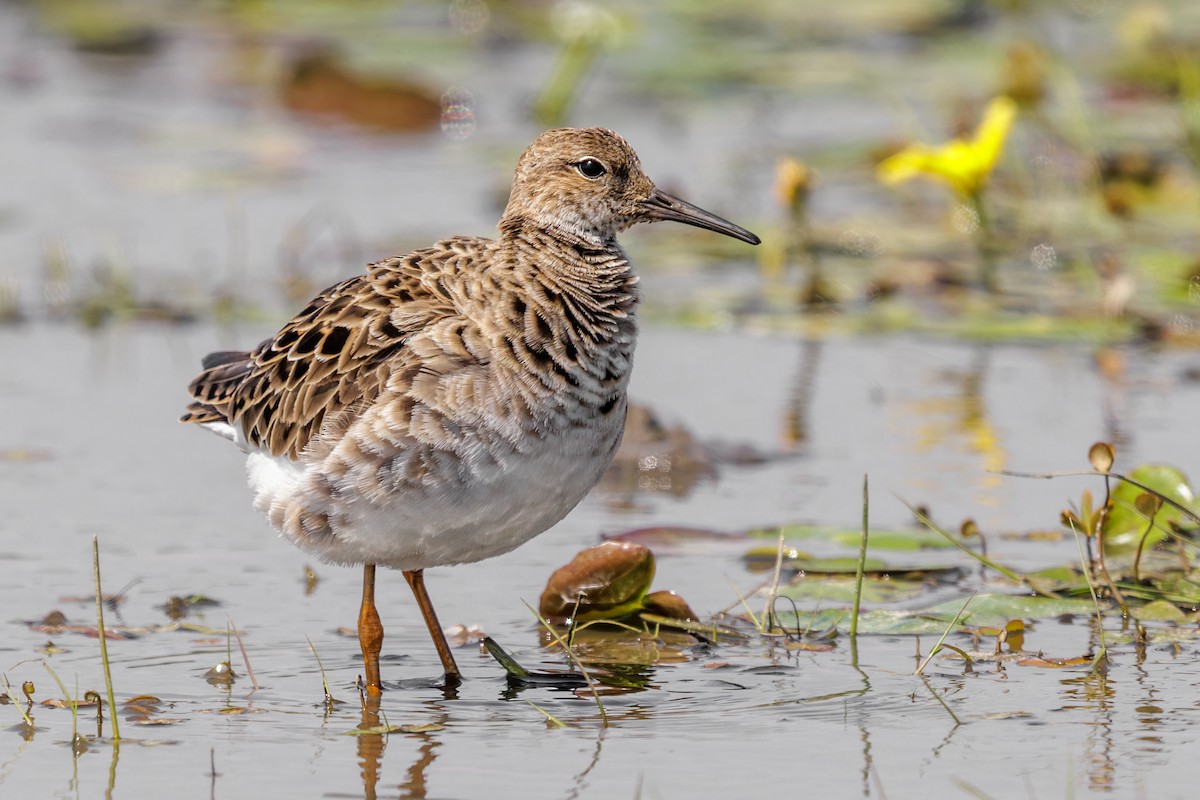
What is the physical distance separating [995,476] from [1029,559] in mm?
1039

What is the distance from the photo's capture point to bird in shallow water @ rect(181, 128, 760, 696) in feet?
19.3

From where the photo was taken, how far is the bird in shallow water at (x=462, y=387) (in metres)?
5.88

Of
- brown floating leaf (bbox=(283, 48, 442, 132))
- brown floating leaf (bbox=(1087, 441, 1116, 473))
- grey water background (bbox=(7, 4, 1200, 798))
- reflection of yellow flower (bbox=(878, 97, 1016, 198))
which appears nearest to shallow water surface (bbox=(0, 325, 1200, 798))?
grey water background (bbox=(7, 4, 1200, 798))

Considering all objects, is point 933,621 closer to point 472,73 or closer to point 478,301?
point 478,301

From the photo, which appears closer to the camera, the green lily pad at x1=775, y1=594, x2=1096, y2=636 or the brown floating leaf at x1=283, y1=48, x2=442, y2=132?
the green lily pad at x1=775, y1=594, x2=1096, y2=636

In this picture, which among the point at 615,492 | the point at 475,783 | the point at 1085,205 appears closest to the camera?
the point at 475,783

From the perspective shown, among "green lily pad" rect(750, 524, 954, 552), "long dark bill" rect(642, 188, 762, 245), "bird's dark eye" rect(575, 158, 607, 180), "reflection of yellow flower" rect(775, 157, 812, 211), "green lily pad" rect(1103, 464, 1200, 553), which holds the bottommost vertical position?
"green lily pad" rect(750, 524, 954, 552)

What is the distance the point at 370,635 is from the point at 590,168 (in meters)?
1.65

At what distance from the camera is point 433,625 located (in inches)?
247

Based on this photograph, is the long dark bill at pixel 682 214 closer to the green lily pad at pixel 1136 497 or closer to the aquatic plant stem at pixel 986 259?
the green lily pad at pixel 1136 497

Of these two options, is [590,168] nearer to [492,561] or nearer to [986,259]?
[492,561]

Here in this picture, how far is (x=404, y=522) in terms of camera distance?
591 centimetres

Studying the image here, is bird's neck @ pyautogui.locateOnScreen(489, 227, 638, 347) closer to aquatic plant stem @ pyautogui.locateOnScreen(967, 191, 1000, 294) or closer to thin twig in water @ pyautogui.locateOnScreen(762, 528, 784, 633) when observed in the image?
thin twig in water @ pyautogui.locateOnScreen(762, 528, 784, 633)

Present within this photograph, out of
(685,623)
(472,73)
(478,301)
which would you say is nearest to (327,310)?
(478,301)
